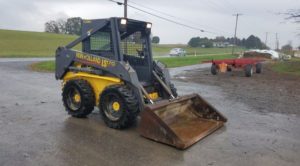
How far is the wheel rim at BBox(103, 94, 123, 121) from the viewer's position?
6793mm

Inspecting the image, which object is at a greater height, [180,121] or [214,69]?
[214,69]

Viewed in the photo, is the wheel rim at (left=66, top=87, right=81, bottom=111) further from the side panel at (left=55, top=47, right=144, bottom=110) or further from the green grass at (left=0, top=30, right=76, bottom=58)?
the green grass at (left=0, top=30, right=76, bottom=58)

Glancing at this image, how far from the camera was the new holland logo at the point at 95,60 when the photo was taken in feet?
23.3

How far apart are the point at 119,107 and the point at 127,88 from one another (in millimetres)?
410

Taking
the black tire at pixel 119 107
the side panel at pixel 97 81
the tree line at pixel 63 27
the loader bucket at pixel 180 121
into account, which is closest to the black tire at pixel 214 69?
the loader bucket at pixel 180 121

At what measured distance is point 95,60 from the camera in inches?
292

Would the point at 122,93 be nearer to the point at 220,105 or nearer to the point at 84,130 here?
the point at 84,130

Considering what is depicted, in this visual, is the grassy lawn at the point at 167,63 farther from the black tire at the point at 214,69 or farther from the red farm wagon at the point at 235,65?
the red farm wagon at the point at 235,65

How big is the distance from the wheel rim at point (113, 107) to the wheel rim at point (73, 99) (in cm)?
95

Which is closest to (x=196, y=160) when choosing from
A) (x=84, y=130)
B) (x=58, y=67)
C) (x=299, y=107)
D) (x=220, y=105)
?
(x=84, y=130)

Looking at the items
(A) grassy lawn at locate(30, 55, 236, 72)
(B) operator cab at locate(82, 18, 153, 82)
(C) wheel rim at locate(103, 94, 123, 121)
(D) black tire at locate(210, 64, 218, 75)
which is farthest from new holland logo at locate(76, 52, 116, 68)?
(D) black tire at locate(210, 64, 218, 75)

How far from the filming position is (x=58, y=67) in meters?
8.32

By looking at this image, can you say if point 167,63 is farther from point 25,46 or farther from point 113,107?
point 25,46

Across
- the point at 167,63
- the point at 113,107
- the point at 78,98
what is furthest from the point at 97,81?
the point at 167,63
